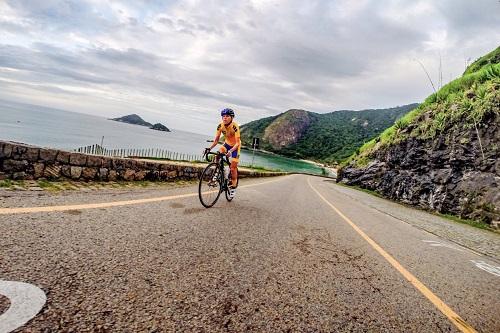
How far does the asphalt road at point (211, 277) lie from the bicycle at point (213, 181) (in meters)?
1.15

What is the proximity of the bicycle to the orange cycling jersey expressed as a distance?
0.42m

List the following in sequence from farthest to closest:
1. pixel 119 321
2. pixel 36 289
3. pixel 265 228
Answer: pixel 265 228 < pixel 36 289 < pixel 119 321

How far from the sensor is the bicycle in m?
6.26

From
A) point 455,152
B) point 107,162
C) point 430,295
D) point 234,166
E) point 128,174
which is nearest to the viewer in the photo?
point 430,295

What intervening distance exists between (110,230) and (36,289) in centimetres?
158

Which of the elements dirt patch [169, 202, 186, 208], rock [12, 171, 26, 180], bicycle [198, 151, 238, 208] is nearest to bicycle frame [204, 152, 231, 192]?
bicycle [198, 151, 238, 208]

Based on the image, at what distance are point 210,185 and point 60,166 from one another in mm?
3379

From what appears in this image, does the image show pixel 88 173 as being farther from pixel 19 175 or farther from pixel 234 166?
pixel 234 166

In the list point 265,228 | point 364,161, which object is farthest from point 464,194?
point 364,161

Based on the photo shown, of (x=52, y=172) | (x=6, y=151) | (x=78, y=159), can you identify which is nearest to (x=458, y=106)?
(x=78, y=159)

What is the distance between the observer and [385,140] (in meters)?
26.7

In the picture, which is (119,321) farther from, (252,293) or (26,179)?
(26,179)

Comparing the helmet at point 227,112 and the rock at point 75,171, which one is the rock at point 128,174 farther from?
the helmet at point 227,112

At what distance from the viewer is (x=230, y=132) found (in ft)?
23.1
